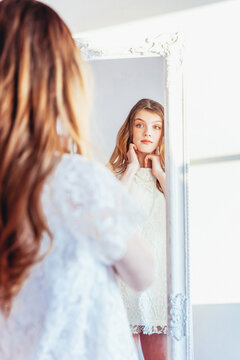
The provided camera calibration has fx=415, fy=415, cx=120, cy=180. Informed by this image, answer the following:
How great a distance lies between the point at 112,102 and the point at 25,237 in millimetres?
949

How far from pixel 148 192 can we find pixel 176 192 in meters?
0.10

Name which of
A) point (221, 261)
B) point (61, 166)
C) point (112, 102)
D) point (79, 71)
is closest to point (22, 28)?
point (79, 71)

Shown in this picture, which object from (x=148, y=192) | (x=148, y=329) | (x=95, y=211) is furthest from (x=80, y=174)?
(x=148, y=329)

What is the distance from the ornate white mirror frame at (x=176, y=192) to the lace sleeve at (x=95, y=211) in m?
0.84

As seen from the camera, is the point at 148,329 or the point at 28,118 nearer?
the point at 28,118

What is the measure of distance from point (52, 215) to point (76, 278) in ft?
0.35

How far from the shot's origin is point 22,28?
661 millimetres

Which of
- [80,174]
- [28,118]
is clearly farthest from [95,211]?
[28,118]

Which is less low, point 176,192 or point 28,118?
point 28,118

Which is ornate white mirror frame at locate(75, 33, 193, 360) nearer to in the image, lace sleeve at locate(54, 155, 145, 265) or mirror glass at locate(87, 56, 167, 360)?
mirror glass at locate(87, 56, 167, 360)

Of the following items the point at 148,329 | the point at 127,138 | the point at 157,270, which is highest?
the point at 127,138

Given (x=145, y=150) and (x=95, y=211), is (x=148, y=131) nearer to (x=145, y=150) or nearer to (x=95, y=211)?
(x=145, y=150)

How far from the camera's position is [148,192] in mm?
1486

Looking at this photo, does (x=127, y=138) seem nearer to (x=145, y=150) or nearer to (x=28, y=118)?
(x=145, y=150)
